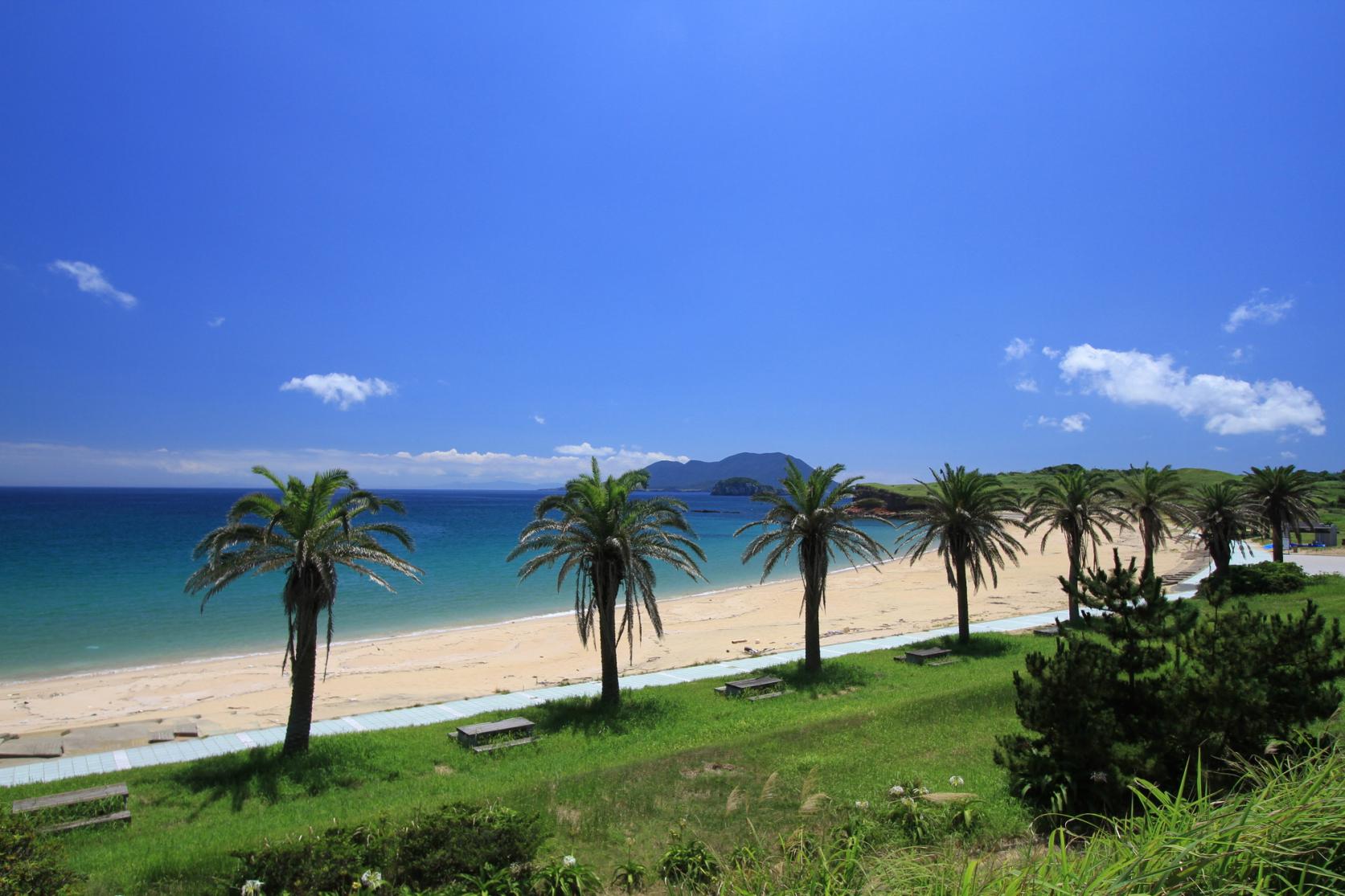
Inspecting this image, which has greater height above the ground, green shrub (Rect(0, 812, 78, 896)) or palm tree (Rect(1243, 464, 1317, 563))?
palm tree (Rect(1243, 464, 1317, 563))

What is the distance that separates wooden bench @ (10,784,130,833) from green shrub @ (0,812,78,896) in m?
4.21

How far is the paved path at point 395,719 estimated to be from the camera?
14188 mm

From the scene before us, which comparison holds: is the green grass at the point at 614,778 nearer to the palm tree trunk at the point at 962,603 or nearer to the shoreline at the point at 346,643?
the palm tree trunk at the point at 962,603

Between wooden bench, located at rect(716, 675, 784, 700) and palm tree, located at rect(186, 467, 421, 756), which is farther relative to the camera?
wooden bench, located at rect(716, 675, 784, 700)

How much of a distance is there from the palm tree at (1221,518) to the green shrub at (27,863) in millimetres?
37584

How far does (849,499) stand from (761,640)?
11.7 metres

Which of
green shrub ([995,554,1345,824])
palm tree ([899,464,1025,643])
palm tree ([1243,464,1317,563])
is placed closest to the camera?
green shrub ([995,554,1345,824])

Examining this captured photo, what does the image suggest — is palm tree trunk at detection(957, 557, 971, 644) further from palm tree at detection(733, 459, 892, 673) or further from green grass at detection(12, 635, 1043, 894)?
green grass at detection(12, 635, 1043, 894)

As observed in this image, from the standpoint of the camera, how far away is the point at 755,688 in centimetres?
1881

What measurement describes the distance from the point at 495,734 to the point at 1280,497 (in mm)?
38470

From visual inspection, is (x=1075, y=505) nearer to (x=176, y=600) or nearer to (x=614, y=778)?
(x=614, y=778)

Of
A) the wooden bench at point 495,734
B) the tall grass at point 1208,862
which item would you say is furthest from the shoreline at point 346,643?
the tall grass at point 1208,862

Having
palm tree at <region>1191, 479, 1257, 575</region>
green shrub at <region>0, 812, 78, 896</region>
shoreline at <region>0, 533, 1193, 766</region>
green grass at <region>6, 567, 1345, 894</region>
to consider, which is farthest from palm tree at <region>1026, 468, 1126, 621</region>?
green shrub at <region>0, 812, 78, 896</region>

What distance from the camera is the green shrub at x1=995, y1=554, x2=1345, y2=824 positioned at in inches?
325
